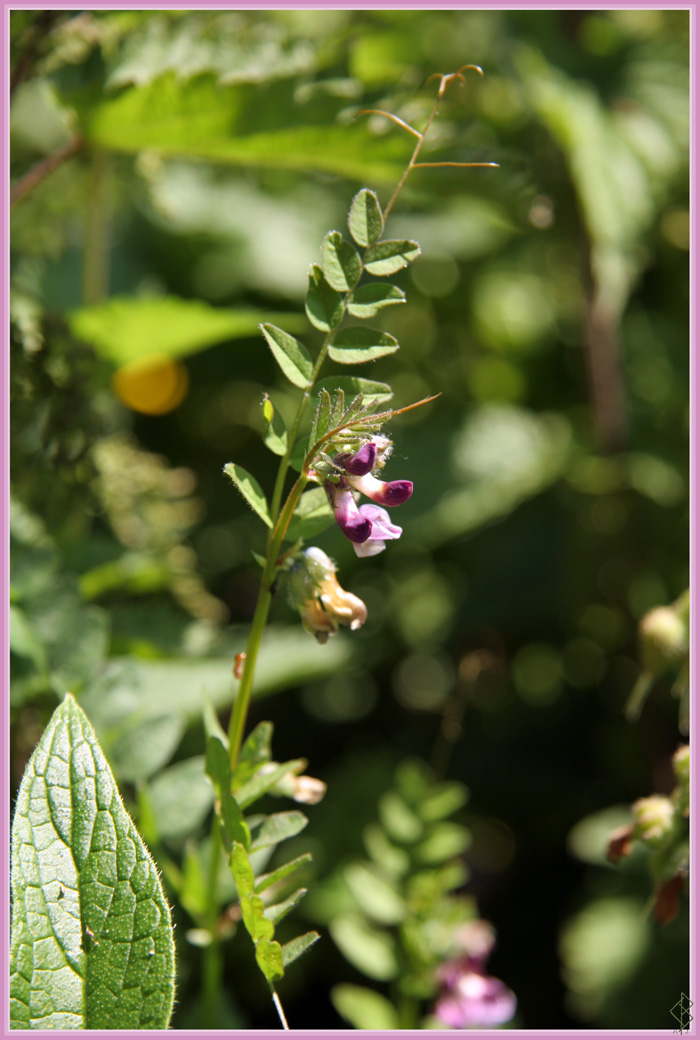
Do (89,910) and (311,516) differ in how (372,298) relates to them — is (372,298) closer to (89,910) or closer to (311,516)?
(311,516)

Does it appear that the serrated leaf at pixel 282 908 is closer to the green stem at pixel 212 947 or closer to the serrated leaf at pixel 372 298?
the green stem at pixel 212 947

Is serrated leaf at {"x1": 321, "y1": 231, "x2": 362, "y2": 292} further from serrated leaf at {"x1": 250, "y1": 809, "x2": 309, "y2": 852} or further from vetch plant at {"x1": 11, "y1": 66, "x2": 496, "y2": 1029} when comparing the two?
serrated leaf at {"x1": 250, "y1": 809, "x2": 309, "y2": 852}

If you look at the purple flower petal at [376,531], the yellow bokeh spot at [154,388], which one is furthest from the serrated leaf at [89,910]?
the yellow bokeh spot at [154,388]

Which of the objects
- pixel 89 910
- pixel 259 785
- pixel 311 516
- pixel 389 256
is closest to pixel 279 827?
pixel 259 785

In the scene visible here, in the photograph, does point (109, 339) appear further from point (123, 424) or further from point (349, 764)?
point (349, 764)

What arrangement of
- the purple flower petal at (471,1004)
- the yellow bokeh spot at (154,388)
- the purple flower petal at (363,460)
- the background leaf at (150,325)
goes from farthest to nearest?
the yellow bokeh spot at (154,388) → the background leaf at (150,325) → the purple flower petal at (471,1004) → the purple flower petal at (363,460)

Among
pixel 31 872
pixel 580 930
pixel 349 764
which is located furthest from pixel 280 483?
pixel 580 930
